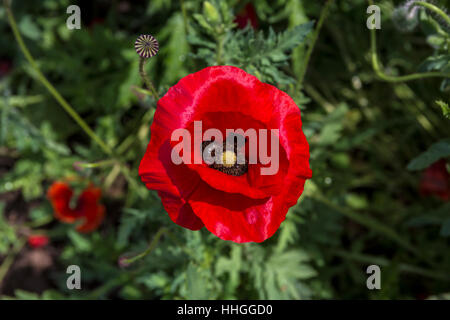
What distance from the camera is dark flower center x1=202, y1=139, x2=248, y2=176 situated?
Answer: 4.04 feet

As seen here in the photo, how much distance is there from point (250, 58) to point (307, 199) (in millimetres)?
665

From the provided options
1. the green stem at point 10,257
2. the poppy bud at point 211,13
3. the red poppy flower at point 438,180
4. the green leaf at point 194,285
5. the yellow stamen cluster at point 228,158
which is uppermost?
the poppy bud at point 211,13

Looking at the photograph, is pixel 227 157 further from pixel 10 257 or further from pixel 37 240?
pixel 10 257

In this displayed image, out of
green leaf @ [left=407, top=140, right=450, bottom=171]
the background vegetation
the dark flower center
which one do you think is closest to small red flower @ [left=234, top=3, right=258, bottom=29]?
the background vegetation

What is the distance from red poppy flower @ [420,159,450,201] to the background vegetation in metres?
0.09

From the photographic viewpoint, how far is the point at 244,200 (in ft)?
3.82

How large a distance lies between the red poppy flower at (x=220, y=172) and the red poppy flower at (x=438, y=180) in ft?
3.69

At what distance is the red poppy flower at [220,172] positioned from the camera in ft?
3.62

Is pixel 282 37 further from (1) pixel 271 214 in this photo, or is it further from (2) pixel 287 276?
(2) pixel 287 276

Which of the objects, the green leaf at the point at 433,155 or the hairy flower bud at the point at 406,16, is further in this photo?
the hairy flower bud at the point at 406,16

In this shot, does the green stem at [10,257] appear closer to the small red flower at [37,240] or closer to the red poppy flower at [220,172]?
the small red flower at [37,240]

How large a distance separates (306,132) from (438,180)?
0.83 metres

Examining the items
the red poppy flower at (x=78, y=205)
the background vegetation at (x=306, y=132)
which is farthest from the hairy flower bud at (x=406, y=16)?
the red poppy flower at (x=78, y=205)
